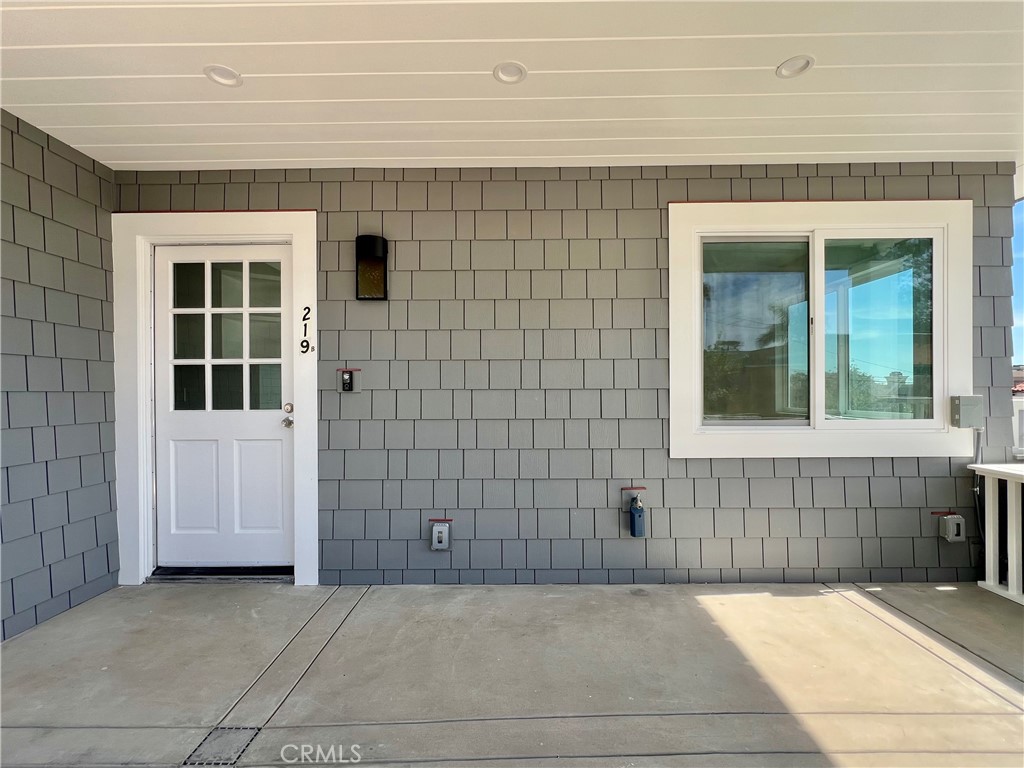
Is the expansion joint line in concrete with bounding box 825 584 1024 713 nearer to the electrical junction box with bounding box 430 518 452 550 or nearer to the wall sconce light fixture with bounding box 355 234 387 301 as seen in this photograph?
the electrical junction box with bounding box 430 518 452 550

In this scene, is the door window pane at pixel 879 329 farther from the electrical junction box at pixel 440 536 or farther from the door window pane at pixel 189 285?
the door window pane at pixel 189 285

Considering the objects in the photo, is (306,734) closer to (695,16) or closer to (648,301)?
(648,301)

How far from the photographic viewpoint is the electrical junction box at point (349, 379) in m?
2.99

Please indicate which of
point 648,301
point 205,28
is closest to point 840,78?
point 648,301

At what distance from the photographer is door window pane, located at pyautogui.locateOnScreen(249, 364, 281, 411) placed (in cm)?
309

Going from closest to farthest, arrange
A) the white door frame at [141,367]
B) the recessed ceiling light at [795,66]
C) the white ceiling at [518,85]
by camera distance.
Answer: the white ceiling at [518,85]
the recessed ceiling light at [795,66]
the white door frame at [141,367]

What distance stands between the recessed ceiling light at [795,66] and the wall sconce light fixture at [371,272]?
85.1 inches

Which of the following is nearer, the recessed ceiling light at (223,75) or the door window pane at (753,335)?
the recessed ceiling light at (223,75)

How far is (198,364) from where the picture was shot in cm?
309

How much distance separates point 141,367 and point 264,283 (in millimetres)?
891

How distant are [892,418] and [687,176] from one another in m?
1.93

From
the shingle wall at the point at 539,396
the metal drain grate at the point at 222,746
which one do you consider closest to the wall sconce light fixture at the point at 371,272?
the shingle wall at the point at 539,396

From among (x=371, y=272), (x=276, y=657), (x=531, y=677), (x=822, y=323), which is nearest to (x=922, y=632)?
(x=822, y=323)

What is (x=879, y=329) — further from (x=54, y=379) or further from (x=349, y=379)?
(x=54, y=379)
